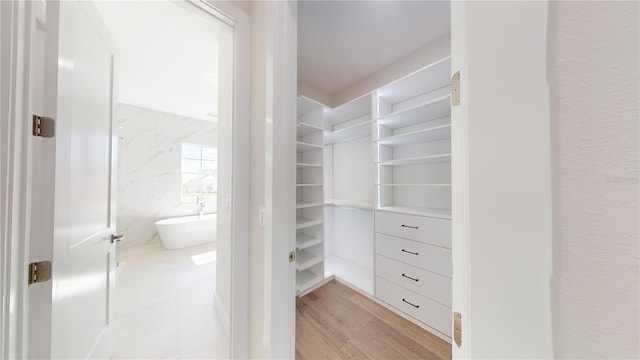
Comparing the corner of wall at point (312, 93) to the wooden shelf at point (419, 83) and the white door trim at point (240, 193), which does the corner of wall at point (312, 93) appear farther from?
the white door trim at point (240, 193)

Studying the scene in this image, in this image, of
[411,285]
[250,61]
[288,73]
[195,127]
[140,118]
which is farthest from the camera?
[195,127]

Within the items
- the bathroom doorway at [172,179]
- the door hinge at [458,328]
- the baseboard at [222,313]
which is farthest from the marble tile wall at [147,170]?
the door hinge at [458,328]

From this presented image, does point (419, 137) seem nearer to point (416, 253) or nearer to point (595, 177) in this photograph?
point (416, 253)

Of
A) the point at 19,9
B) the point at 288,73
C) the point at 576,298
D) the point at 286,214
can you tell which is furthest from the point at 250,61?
the point at 576,298

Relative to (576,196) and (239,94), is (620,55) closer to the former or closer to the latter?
(576,196)

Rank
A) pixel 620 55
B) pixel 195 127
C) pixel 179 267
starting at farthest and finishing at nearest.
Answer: pixel 195 127
pixel 179 267
pixel 620 55

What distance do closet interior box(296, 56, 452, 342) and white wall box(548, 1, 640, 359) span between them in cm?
149

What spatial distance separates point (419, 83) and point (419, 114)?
0.94 ft

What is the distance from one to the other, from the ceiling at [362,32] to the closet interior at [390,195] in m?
0.39

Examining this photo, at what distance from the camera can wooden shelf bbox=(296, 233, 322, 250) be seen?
93.2 inches

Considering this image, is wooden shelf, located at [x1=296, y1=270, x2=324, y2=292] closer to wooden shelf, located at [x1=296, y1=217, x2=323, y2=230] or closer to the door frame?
wooden shelf, located at [x1=296, y1=217, x2=323, y2=230]

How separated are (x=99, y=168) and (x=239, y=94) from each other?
0.92 meters

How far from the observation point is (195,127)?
15.5 feet

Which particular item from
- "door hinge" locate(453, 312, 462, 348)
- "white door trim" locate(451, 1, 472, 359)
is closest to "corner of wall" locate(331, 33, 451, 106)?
"white door trim" locate(451, 1, 472, 359)
